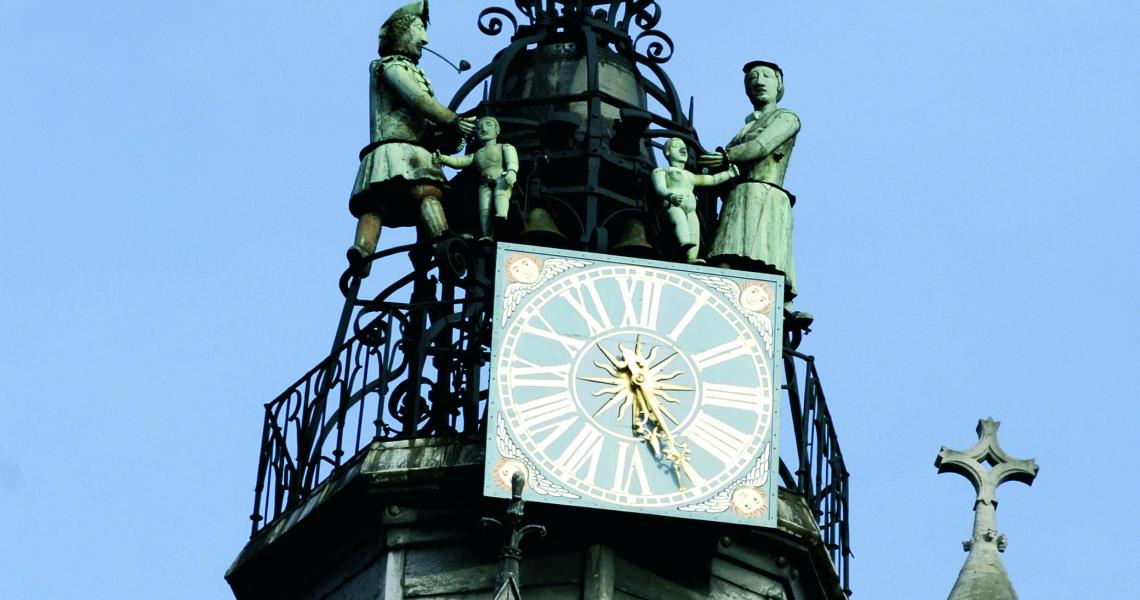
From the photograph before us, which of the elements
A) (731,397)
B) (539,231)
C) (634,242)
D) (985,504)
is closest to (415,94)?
(539,231)

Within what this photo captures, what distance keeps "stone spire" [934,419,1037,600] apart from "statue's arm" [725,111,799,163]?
10.6 ft

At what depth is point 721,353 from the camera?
39.2 meters

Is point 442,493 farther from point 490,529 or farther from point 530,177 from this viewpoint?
point 530,177

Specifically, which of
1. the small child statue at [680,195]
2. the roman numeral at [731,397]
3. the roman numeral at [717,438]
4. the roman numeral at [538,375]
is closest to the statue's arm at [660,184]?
the small child statue at [680,195]

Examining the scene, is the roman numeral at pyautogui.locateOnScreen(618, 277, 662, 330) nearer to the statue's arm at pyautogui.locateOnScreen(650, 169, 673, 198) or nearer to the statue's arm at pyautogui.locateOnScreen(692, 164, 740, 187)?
the statue's arm at pyautogui.locateOnScreen(650, 169, 673, 198)

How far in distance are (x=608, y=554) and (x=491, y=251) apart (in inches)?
107

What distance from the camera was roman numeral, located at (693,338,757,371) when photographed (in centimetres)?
3916

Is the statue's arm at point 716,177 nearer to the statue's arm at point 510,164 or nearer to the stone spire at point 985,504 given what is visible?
the statue's arm at point 510,164

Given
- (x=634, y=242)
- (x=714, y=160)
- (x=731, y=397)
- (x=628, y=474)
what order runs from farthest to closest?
(x=714, y=160) → (x=634, y=242) → (x=731, y=397) → (x=628, y=474)

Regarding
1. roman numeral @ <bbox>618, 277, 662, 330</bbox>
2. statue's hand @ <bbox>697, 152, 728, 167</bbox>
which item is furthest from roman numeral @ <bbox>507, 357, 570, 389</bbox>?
statue's hand @ <bbox>697, 152, 728, 167</bbox>

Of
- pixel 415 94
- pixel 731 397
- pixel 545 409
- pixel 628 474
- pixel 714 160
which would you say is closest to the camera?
pixel 628 474

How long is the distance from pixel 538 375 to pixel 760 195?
3.05 metres

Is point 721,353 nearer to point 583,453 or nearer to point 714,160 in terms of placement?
point 583,453

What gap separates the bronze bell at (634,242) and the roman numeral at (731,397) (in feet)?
6.04
